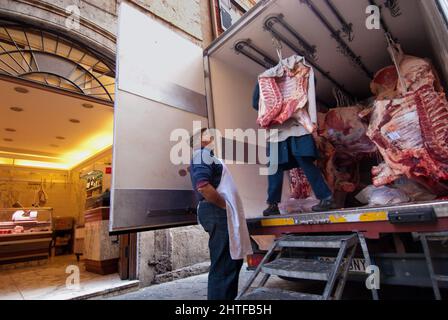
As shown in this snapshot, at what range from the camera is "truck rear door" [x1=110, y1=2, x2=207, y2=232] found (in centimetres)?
238

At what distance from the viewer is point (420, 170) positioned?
2574 mm

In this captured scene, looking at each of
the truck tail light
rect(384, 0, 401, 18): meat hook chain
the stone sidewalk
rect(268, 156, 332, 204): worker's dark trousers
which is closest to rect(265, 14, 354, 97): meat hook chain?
rect(384, 0, 401, 18): meat hook chain

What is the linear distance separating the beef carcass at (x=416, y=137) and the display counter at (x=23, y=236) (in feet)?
26.7

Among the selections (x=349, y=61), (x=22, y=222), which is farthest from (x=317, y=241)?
(x=22, y=222)

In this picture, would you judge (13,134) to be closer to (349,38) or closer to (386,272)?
(349,38)

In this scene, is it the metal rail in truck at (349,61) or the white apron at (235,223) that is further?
the white apron at (235,223)

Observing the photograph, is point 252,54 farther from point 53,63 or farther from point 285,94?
point 53,63

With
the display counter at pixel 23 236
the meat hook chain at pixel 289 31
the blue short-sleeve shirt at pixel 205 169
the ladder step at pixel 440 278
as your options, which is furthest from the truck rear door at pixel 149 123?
the display counter at pixel 23 236

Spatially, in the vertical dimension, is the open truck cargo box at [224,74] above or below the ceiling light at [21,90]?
below

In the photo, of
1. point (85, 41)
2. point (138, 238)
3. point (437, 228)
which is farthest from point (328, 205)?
point (85, 41)

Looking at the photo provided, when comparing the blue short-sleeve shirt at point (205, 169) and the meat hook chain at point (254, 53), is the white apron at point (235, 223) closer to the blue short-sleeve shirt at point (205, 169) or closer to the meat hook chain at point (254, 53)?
the blue short-sleeve shirt at point (205, 169)

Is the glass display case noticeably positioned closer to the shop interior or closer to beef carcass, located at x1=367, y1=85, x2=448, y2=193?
the shop interior

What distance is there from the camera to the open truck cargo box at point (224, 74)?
2.40 meters

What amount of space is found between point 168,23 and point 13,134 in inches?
235
